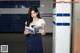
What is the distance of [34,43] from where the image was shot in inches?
169

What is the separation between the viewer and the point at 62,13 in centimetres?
425

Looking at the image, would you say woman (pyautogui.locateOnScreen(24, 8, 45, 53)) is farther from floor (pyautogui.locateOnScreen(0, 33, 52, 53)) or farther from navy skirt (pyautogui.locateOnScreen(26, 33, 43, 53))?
floor (pyautogui.locateOnScreen(0, 33, 52, 53))

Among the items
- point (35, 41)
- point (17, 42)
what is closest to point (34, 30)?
point (35, 41)

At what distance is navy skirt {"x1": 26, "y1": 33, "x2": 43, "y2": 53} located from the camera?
4.31 m

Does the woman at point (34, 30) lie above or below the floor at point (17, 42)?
above

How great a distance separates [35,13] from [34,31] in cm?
30

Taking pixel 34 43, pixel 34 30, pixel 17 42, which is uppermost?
pixel 34 30

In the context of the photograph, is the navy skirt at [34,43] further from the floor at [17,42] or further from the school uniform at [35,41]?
the floor at [17,42]

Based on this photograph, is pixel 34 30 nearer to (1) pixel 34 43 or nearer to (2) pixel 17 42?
(1) pixel 34 43

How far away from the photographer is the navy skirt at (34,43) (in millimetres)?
4312

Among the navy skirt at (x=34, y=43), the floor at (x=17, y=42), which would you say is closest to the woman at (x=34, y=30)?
the navy skirt at (x=34, y=43)

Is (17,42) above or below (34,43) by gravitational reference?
below

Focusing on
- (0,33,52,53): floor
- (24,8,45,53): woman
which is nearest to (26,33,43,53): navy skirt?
(24,8,45,53): woman

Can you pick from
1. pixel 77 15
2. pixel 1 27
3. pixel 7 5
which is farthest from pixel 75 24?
pixel 1 27
